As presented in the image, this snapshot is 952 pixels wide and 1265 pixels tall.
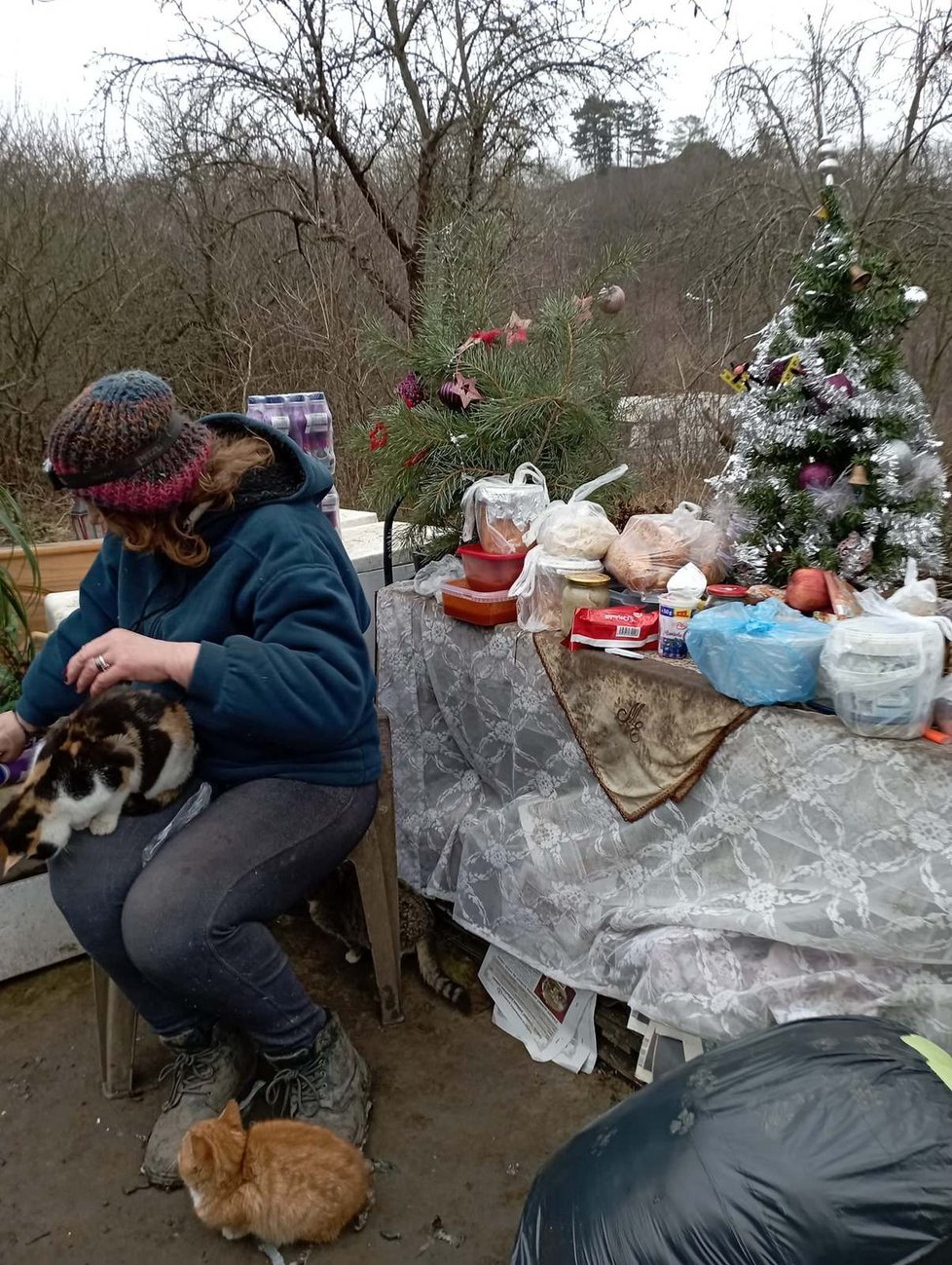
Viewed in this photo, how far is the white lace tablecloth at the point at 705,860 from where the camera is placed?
1.32m

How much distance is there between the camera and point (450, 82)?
5785 millimetres

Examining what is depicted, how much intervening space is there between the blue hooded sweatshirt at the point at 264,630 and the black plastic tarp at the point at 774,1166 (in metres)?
0.81

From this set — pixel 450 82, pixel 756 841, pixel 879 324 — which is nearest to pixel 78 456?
pixel 756 841

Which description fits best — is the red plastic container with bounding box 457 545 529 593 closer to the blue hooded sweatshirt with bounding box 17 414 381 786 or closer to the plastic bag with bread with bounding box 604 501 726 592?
the plastic bag with bread with bounding box 604 501 726 592

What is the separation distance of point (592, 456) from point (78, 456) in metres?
1.41

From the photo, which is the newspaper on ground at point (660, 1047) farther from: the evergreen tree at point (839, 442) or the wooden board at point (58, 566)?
the wooden board at point (58, 566)

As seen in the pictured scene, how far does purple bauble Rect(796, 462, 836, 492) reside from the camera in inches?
77.5

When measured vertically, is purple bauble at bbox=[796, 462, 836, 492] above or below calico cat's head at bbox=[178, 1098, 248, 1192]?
above

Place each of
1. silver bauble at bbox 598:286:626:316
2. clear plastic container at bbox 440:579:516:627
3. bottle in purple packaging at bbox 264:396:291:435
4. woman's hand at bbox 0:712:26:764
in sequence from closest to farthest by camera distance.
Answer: woman's hand at bbox 0:712:26:764 → clear plastic container at bbox 440:579:516:627 → silver bauble at bbox 598:286:626:316 → bottle in purple packaging at bbox 264:396:291:435

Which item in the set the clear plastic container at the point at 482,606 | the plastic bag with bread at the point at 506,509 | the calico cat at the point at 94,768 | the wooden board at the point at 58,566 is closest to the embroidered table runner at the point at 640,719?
the clear plastic container at the point at 482,606

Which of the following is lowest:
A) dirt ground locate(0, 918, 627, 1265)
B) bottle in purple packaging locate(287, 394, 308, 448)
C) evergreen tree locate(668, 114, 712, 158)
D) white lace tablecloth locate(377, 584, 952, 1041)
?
dirt ground locate(0, 918, 627, 1265)

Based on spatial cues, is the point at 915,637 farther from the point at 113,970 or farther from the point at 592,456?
the point at 113,970

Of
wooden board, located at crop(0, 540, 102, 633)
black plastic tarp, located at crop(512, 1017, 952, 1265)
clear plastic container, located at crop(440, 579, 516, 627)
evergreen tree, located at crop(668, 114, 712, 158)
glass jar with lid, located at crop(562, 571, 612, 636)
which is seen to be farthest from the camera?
evergreen tree, located at crop(668, 114, 712, 158)

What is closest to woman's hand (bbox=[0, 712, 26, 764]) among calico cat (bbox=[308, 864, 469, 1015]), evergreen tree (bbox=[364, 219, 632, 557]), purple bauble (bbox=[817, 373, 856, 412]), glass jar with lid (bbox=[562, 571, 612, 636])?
calico cat (bbox=[308, 864, 469, 1015])
